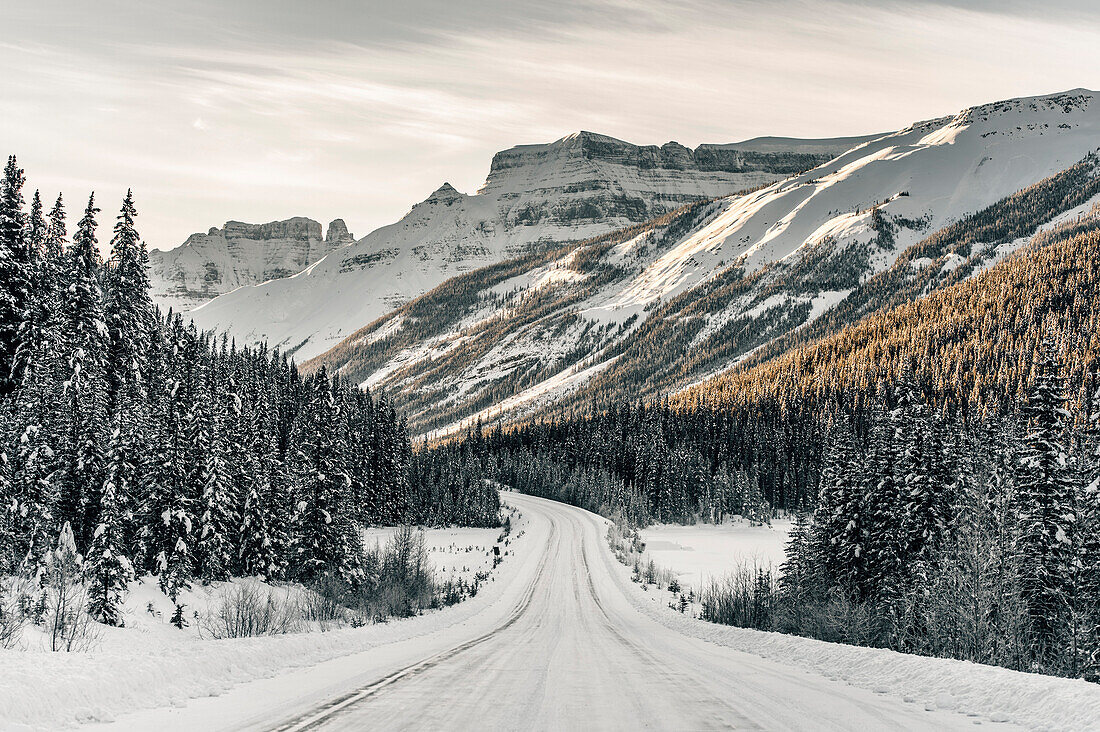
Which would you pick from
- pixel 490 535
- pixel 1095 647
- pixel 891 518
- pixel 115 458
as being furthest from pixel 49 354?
pixel 490 535

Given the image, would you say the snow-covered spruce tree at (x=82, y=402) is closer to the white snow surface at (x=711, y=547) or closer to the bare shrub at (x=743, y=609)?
the bare shrub at (x=743, y=609)

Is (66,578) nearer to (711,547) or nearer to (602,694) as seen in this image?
(602,694)

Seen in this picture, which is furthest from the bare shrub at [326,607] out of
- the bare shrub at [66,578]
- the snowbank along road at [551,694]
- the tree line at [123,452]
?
the bare shrub at [66,578]

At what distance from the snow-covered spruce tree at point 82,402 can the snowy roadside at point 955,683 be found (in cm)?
2533

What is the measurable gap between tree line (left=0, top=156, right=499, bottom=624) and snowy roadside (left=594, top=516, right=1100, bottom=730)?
874 inches

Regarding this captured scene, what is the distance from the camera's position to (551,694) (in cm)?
1159

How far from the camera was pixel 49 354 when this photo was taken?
30031 millimetres

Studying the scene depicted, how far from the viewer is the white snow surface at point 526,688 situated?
9156mm

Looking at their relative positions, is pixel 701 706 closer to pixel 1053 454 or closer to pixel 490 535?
pixel 1053 454

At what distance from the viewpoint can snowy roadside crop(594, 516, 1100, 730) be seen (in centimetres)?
882

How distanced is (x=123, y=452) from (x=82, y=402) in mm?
2997

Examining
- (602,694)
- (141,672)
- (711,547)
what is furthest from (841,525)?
(711,547)

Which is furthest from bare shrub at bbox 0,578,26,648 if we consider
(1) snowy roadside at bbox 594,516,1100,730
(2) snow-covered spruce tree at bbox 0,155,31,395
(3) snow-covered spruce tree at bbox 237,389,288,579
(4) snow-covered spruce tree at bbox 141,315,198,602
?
(1) snowy roadside at bbox 594,516,1100,730

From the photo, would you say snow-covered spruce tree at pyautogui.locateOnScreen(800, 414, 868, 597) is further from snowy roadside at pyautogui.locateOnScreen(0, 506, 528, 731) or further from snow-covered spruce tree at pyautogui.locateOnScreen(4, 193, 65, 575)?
snow-covered spruce tree at pyautogui.locateOnScreen(4, 193, 65, 575)
